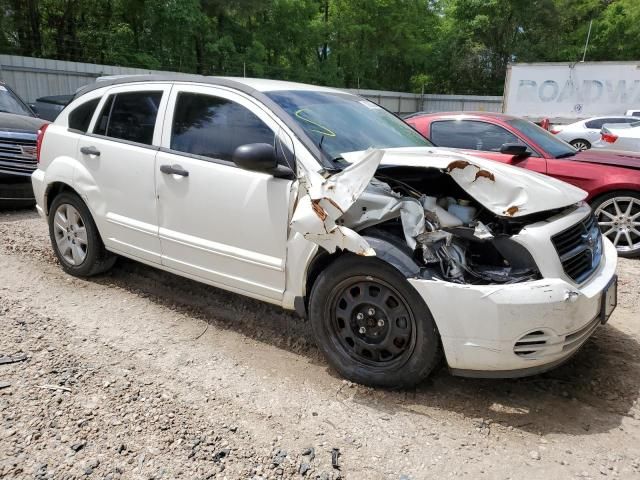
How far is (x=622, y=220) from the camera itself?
19.2ft

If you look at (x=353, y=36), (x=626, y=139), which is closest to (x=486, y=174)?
(x=626, y=139)

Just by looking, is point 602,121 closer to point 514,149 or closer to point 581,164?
point 581,164

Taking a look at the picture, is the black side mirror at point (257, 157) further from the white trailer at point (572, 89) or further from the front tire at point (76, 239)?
the white trailer at point (572, 89)

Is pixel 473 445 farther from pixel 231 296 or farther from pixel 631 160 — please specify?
pixel 631 160

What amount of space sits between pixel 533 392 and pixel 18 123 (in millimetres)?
7852

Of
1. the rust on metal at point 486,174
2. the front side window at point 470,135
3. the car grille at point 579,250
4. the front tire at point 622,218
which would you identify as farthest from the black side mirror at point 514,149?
the rust on metal at point 486,174

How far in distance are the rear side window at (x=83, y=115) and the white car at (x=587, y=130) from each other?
599 inches

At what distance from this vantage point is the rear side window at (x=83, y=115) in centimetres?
463

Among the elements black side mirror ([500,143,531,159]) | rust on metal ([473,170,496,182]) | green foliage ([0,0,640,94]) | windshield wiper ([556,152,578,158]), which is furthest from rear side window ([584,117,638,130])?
green foliage ([0,0,640,94])

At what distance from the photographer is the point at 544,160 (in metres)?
6.00

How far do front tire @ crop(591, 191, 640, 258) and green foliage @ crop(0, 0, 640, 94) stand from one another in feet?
74.1

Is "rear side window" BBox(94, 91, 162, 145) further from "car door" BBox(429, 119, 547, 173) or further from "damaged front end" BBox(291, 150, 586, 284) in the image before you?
"car door" BBox(429, 119, 547, 173)

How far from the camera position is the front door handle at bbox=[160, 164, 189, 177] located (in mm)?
3715

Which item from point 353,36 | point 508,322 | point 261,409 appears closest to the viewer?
point 508,322
